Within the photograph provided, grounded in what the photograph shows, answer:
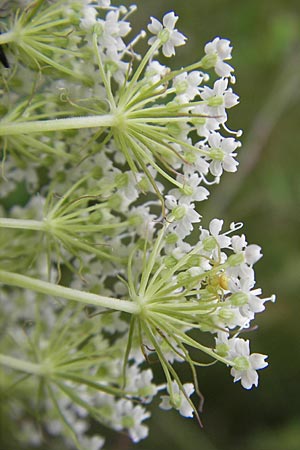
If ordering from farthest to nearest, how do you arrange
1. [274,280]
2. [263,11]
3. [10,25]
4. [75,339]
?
[263,11] < [274,280] < [75,339] < [10,25]

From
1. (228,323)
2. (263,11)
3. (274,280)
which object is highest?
(263,11)

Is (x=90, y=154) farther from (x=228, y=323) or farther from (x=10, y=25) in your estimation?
(x=228, y=323)

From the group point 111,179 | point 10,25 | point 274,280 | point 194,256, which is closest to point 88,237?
point 111,179

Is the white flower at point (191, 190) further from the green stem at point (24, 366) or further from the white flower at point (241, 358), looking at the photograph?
the green stem at point (24, 366)

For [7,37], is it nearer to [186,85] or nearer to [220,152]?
[186,85]

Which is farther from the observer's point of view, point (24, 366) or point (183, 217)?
point (24, 366)

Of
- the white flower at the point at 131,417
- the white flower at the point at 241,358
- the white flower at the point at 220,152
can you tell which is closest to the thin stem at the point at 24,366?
the white flower at the point at 131,417

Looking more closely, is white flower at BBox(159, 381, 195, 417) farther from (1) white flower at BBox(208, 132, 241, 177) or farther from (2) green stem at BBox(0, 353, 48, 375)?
(1) white flower at BBox(208, 132, 241, 177)

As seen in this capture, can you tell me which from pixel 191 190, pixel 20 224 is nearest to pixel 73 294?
pixel 20 224
